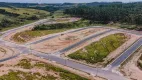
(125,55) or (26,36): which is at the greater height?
(26,36)

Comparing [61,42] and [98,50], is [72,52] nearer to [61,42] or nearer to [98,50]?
[98,50]

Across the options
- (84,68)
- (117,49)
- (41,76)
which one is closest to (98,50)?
(117,49)

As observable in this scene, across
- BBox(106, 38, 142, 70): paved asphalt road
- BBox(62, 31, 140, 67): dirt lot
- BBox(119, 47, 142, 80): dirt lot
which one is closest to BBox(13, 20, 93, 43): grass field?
BBox(62, 31, 140, 67): dirt lot

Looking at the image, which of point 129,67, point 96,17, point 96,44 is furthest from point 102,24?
point 129,67

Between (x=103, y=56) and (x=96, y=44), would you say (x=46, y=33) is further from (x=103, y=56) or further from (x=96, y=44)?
(x=103, y=56)

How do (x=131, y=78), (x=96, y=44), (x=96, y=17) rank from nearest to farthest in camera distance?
1. (x=131, y=78)
2. (x=96, y=44)
3. (x=96, y=17)

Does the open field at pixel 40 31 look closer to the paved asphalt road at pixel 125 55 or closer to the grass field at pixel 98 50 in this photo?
the grass field at pixel 98 50
